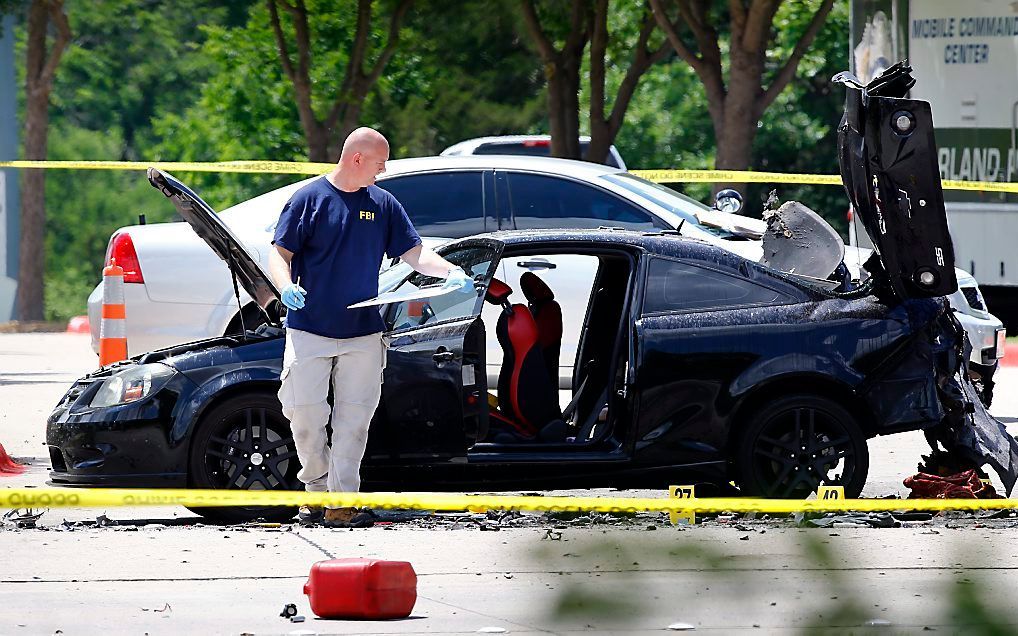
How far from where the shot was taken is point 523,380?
23.5 ft

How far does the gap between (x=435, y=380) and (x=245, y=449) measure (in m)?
0.86

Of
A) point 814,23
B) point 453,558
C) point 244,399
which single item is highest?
point 814,23

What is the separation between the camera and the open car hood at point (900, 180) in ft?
22.2

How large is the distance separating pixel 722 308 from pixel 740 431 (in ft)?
1.74

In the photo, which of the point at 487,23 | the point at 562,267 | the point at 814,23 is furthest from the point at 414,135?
the point at 562,267

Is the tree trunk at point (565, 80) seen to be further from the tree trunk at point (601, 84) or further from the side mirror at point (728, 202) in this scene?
the side mirror at point (728, 202)

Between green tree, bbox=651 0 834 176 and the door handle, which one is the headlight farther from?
green tree, bbox=651 0 834 176

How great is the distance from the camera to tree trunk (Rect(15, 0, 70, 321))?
23.2 m

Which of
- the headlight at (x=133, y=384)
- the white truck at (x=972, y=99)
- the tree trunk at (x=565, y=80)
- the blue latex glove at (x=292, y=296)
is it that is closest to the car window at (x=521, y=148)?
the tree trunk at (x=565, y=80)

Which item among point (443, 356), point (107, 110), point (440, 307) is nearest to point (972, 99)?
point (440, 307)

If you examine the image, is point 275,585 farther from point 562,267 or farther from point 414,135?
point 414,135

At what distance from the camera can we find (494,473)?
6.82 metres

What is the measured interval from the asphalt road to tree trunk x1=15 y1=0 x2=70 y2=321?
360 inches

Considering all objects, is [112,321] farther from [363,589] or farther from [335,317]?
[363,589]
